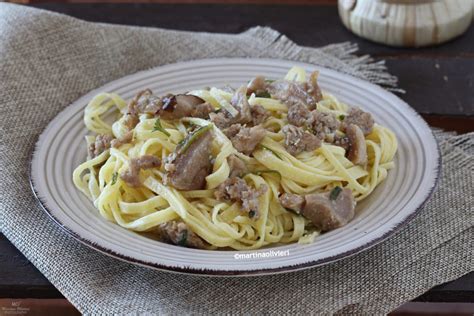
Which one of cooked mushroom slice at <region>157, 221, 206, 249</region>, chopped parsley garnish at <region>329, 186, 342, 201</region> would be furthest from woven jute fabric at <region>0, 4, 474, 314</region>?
chopped parsley garnish at <region>329, 186, 342, 201</region>

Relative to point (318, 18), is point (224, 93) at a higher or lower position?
higher

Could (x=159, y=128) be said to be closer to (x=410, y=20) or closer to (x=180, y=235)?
(x=180, y=235)

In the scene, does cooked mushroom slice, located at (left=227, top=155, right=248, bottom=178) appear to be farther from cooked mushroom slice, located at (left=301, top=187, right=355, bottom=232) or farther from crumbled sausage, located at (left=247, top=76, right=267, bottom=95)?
crumbled sausage, located at (left=247, top=76, right=267, bottom=95)

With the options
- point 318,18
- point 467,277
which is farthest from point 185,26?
point 467,277

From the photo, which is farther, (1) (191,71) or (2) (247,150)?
(1) (191,71)

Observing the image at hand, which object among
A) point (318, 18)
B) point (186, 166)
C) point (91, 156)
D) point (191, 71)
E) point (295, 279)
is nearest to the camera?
point (295, 279)

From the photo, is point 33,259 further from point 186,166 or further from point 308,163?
point 308,163
